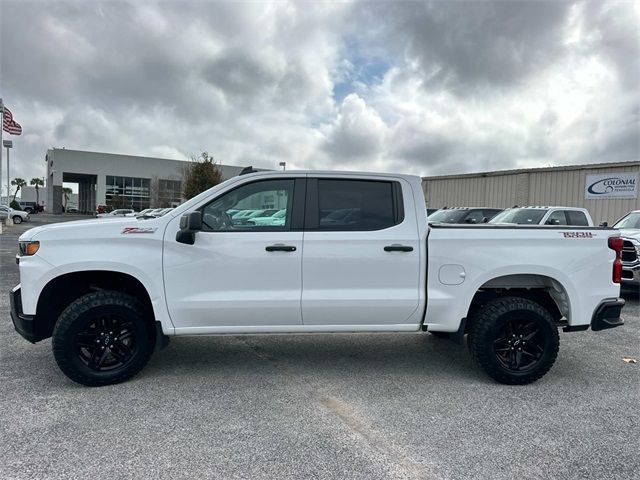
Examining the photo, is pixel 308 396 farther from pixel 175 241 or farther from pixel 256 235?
pixel 175 241

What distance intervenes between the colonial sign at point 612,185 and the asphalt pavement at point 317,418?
15.4 m

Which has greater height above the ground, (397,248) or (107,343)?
(397,248)

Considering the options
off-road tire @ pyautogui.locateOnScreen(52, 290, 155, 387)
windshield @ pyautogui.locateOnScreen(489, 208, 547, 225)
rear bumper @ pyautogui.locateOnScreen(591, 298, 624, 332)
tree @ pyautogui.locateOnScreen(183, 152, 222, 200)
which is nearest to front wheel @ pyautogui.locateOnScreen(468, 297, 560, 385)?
rear bumper @ pyautogui.locateOnScreen(591, 298, 624, 332)

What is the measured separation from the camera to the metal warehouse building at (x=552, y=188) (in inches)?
706

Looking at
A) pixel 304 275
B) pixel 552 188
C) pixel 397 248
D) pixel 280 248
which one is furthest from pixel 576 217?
pixel 280 248

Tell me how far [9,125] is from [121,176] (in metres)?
29.5

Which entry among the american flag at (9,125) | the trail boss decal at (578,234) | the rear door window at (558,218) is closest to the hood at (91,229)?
the trail boss decal at (578,234)

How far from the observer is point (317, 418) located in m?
3.54

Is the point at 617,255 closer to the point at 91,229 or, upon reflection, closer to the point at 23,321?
the point at 91,229

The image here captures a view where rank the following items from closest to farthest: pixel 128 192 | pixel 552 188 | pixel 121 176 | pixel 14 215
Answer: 1. pixel 552 188
2. pixel 14 215
3. pixel 121 176
4. pixel 128 192

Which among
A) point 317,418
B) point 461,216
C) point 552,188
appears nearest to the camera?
point 317,418

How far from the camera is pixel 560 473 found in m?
2.87

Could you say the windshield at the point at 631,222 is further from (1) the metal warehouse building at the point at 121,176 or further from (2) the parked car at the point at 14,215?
(1) the metal warehouse building at the point at 121,176

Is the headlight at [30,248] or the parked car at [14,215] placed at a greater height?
the parked car at [14,215]
